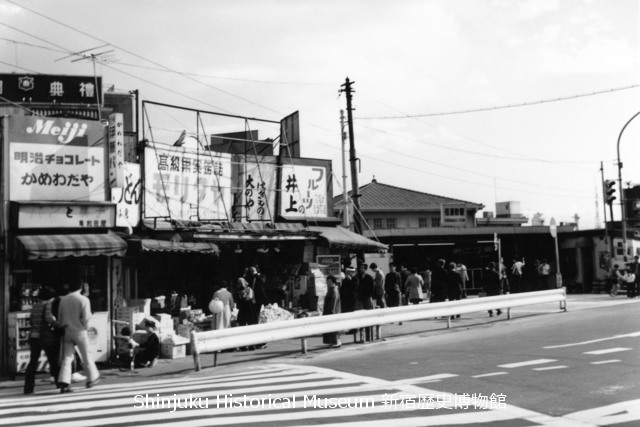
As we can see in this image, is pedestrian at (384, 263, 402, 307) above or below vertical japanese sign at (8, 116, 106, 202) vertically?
below

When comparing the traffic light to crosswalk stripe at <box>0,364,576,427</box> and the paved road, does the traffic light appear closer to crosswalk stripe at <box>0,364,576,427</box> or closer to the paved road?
the paved road

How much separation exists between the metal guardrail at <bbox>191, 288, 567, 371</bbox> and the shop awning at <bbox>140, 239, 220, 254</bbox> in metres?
3.42

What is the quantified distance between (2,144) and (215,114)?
7489mm

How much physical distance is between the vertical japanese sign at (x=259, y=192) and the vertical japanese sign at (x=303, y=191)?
0.39m

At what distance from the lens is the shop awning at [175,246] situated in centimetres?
1541

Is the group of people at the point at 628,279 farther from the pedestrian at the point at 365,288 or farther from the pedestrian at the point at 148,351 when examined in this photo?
the pedestrian at the point at 148,351

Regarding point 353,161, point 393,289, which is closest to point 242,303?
point 393,289

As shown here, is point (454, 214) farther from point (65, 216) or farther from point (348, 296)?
point (65, 216)

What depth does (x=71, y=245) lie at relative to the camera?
13508 mm

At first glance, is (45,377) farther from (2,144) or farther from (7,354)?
(2,144)

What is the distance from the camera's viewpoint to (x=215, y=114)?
20.2 metres

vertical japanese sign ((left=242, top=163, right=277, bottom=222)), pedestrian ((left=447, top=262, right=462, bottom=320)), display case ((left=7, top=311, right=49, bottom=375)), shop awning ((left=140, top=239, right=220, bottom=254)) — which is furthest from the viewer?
vertical japanese sign ((left=242, top=163, right=277, bottom=222))

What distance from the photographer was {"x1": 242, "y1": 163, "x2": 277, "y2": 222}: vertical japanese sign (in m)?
20.6

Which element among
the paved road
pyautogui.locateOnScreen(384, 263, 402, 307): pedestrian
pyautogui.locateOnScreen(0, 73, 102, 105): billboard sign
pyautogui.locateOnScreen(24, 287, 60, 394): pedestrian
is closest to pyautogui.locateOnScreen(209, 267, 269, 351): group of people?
the paved road
